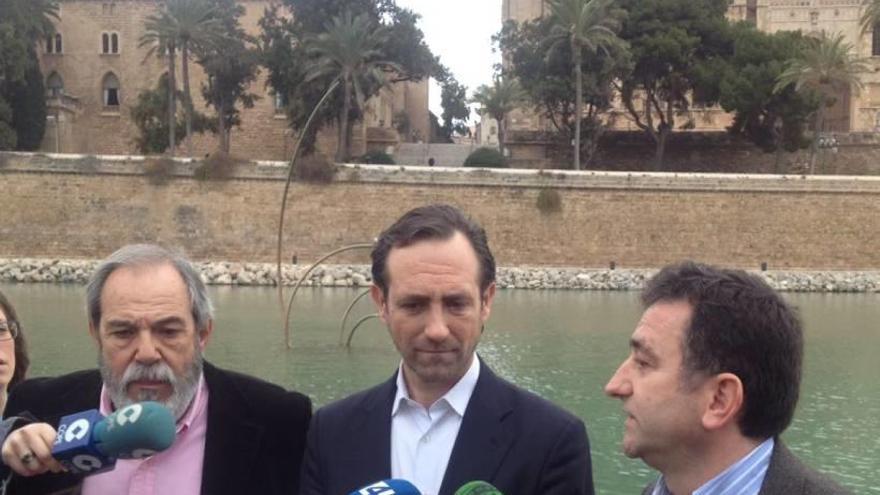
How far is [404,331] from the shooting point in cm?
298

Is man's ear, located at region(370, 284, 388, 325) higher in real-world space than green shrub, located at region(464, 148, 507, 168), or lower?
A: higher

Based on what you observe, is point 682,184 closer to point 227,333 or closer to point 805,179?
point 805,179

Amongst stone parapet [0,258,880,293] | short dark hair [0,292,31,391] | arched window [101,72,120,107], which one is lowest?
stone parapet [0,258,880,293]

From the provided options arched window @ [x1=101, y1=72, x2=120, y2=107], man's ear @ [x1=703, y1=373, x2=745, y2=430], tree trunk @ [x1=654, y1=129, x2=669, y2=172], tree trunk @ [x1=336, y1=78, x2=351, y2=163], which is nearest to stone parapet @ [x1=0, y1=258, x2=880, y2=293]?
tree trunk @ [x1=336, y1=78, x2=351, y2=163]

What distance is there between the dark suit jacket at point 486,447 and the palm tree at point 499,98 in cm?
4315

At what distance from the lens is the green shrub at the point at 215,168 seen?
117ft

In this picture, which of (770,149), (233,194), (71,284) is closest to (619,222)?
(770,149)

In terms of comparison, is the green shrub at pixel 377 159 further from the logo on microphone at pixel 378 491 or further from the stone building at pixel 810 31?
the logo on microphone at pixel 378 491

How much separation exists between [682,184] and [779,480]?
3447cm

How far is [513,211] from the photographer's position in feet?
119

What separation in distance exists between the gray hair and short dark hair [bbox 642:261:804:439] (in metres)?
1.35

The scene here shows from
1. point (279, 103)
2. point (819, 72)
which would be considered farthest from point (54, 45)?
point (819, 72)

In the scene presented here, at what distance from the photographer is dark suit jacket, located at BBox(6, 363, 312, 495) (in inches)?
125

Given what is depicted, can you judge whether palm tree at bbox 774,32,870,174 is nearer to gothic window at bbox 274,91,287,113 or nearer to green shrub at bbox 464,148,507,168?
green shrub at bbox 464,148,507,168
